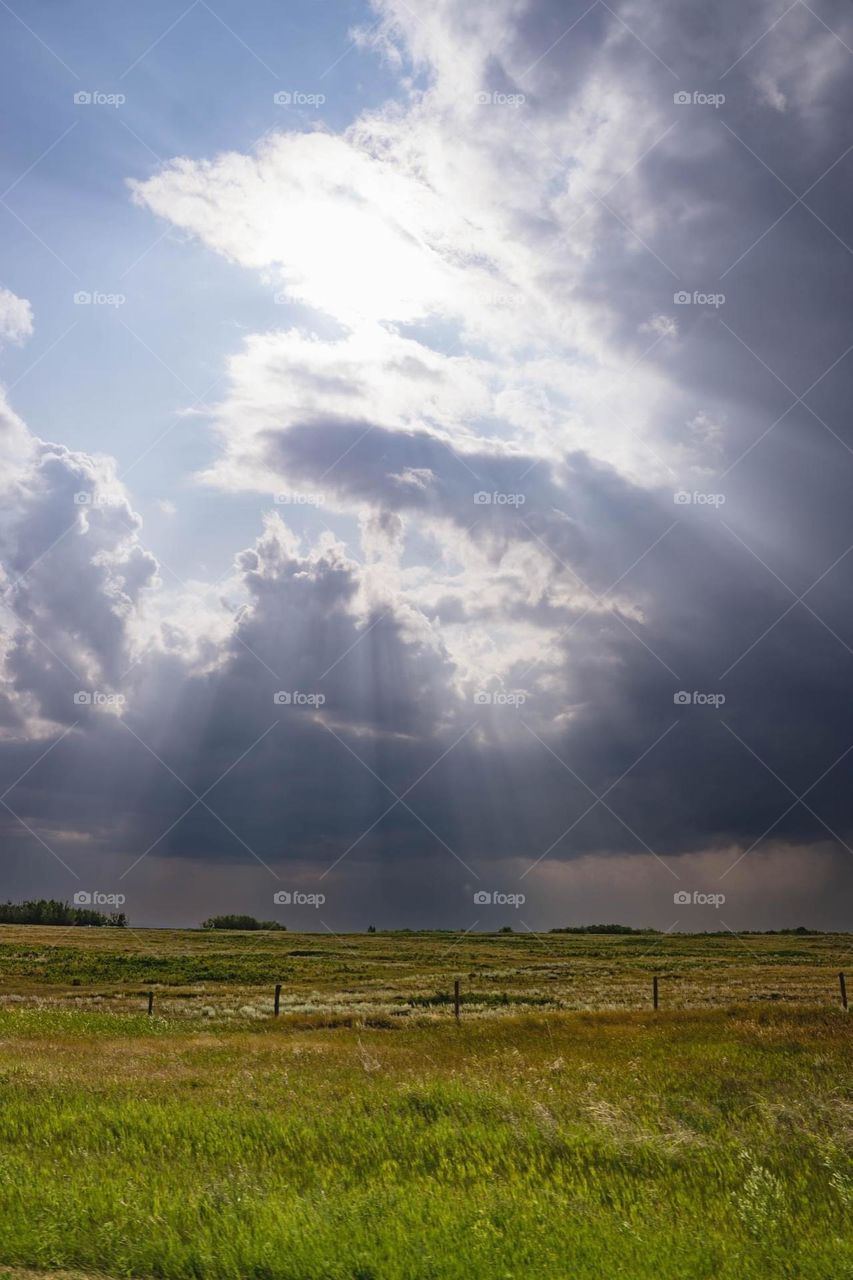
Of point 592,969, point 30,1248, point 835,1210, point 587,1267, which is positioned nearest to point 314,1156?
point 30,1248

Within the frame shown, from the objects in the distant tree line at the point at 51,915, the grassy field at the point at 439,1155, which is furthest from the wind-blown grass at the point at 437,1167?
the distant tree line at the point at 51,915

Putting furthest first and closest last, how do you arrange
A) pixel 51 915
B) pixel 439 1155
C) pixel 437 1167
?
pixel 51 915
pixel 439 1155
pixel 437 1167

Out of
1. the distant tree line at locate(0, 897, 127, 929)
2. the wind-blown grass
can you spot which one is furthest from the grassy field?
the distant tree line at locate(0, 897, 127, 929)

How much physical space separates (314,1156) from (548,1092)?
4220 millimetres

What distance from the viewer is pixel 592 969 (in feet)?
257

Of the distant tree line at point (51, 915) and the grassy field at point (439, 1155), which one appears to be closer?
the grassy field at point (439, 1155)

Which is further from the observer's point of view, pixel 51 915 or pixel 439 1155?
pixel 51 915

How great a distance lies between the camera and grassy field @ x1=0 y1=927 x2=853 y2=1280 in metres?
7.50

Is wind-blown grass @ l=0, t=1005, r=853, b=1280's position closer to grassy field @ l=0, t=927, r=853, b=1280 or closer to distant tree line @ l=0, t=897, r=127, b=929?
grassy field @ l=0, t=927, r=853, b=1280

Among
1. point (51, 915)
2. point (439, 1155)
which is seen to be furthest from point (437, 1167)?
point (51, 915)

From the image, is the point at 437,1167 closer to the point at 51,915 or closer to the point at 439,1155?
the point at 439,1155

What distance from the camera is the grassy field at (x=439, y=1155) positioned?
7504mm

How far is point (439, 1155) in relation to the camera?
424 inches

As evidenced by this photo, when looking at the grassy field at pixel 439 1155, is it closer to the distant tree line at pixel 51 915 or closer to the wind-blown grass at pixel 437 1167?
the wind-blown grass at pixel 437 1167
